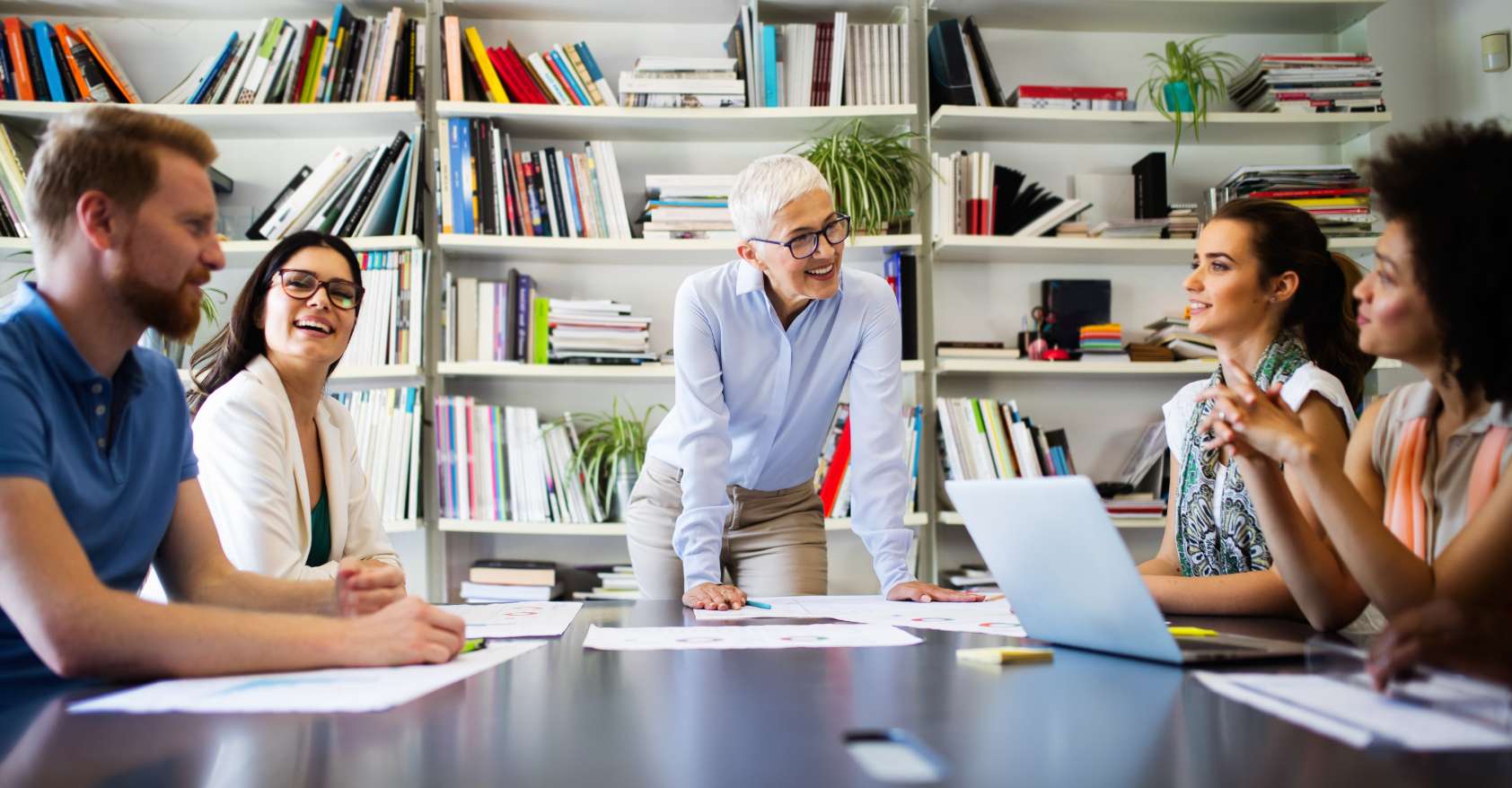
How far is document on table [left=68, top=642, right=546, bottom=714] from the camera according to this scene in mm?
815

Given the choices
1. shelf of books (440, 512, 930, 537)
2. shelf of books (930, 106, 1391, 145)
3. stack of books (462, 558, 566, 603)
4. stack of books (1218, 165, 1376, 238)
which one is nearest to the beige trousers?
shelf of books (440, 512, 930, 537)

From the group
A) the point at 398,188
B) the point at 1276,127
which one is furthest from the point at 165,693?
the point at 1276,127

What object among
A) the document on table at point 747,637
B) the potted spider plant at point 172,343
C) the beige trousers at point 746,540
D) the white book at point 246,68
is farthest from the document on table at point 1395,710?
the white book at point 246,68

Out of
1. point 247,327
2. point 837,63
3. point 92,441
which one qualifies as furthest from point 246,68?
point 92,441

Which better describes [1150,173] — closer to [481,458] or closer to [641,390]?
[641,390]

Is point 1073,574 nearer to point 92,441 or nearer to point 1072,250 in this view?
point 92,441

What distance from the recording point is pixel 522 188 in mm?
3160

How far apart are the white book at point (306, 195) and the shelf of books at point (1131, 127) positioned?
1.75 metres

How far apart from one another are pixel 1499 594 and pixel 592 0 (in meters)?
2.90

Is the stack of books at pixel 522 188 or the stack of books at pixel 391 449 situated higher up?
the stack of books at pixel 522 188

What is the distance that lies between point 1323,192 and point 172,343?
334cm

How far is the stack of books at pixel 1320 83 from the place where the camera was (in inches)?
125

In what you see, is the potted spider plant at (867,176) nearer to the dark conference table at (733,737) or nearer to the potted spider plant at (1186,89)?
the potted spider plant at (1186,89)

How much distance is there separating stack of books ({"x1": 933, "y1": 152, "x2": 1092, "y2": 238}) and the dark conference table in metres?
A: 2.32
